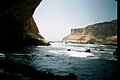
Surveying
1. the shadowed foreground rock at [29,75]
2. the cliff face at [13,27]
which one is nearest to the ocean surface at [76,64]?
the shadowed foreground rock at [29,75]

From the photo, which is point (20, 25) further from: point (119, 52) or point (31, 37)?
point (119, 52)

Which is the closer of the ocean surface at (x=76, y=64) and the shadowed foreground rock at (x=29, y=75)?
the shadowed foreground rock at (x=29, y=75)

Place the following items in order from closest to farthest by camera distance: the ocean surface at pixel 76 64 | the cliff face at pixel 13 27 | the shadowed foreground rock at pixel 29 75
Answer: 1. the shadowed foreground rock at pixel 29 75
2. the ocean surface at pixel 76 64
3. the cliff face at pixel 13 27

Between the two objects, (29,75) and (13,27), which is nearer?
(29,75)

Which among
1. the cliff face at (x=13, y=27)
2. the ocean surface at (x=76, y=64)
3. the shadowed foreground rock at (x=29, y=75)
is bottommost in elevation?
the ocean surface at (x=76, y=64)

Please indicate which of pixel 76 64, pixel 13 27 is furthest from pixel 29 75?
pixel 13 27

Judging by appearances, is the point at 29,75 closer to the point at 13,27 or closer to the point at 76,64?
the point at 76,64

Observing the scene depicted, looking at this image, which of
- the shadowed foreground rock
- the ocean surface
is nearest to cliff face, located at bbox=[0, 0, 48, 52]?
the ocean surface

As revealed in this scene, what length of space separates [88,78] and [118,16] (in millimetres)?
15331

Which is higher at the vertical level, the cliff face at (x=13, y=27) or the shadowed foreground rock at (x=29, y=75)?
the cliff face at (x=13, y=27)

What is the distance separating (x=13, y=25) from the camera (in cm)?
5653

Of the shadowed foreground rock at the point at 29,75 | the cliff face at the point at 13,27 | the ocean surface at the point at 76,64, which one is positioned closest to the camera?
the shadowed foreground rock at the point at 29,75

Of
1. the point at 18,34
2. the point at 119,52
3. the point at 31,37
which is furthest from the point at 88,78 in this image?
the point at 31,37

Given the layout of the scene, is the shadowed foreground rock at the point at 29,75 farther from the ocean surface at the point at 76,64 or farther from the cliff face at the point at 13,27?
the cliff face at the point at 13,27
